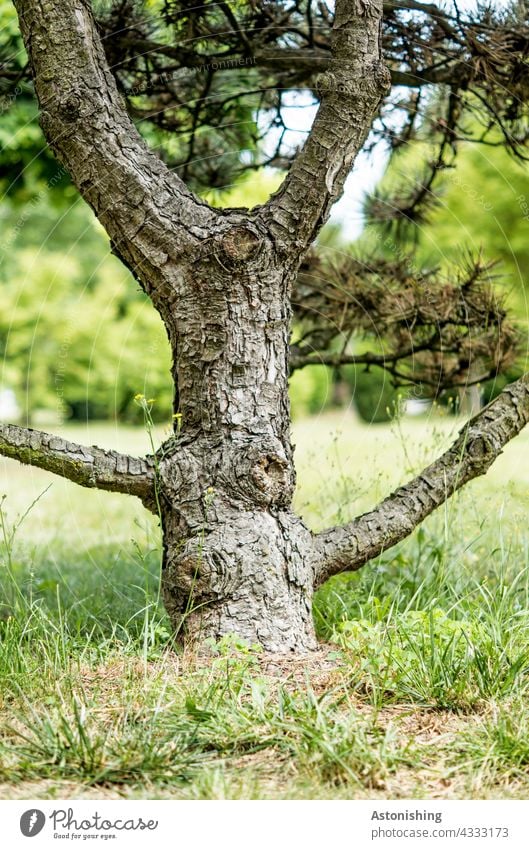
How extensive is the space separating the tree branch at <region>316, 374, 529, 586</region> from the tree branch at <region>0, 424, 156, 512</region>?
62cm

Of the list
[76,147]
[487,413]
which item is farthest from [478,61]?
[76,147]

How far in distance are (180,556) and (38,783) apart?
77cm

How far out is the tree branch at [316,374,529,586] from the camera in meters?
2.71

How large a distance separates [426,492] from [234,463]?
718 mm

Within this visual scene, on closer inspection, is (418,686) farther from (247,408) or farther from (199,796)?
(247,408)

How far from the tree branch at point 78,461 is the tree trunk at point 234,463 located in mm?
77

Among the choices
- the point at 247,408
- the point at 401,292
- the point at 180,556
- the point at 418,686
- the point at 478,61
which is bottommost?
the point at 418,686

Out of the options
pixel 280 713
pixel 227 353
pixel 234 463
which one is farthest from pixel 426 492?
pixel 280 713

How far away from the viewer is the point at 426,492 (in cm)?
283

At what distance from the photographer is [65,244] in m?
18.4

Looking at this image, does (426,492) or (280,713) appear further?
(426,492)
